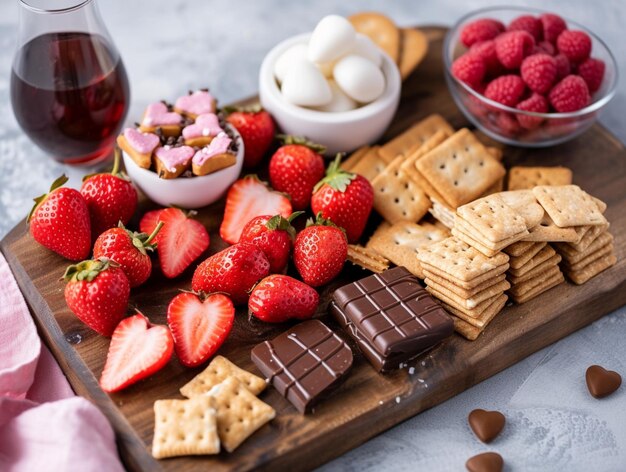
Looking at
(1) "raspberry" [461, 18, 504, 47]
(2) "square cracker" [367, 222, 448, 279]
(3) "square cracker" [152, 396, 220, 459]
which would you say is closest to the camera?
(3) "square cracker" [152, 396, 220, 459]

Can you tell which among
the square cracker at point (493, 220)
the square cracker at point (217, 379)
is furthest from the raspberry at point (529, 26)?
the square cracker at point (217, 379)

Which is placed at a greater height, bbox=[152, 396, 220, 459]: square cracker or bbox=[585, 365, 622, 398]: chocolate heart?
bbox=[152, 396, 220, 459]: square cracker

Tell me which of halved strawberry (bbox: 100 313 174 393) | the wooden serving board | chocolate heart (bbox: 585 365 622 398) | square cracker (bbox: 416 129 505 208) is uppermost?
square cracker (bbox: 416 129 505 208)

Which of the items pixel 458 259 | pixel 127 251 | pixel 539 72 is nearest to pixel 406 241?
pixel 458 259

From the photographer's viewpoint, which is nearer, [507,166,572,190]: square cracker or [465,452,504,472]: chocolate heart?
[465,452,504,472]: chocolate heart

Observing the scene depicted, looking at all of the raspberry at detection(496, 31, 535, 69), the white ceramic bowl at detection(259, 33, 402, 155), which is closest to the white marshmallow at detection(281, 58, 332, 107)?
the white ceramic bowl at detection(259, 33, 402, 155)

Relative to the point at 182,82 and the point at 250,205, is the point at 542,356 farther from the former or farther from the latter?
the point at 182,82

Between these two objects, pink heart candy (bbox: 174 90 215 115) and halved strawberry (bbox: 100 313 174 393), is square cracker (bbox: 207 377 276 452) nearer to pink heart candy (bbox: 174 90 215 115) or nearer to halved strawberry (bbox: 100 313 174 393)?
halved strawberry (bbox: 100 313 174 393)
